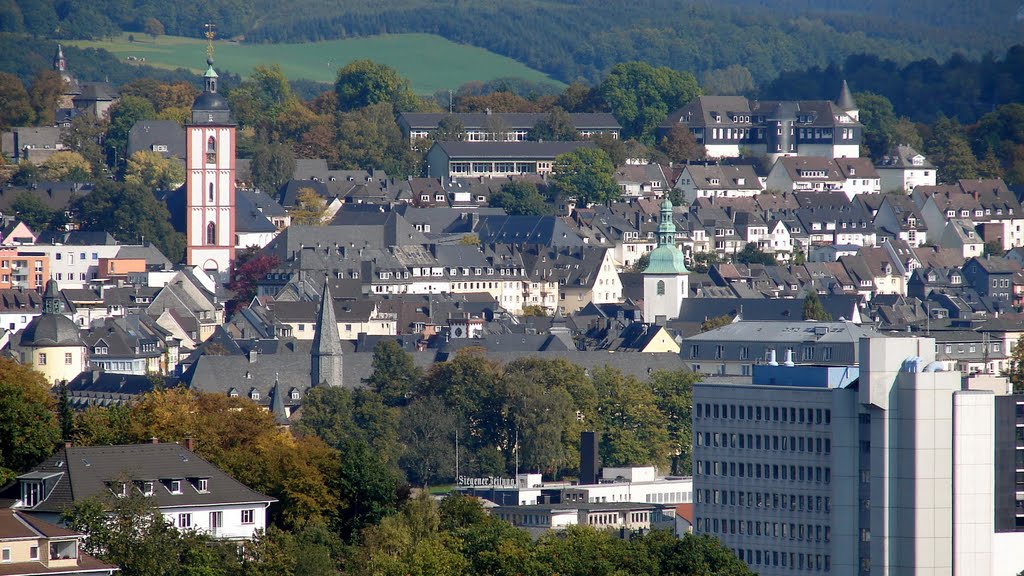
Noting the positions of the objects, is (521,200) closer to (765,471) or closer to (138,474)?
(765,471)

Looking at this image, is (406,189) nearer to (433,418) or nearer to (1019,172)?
(1019,172)

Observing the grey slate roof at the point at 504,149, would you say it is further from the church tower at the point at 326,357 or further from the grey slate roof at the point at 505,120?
the church tower at the point at 326,357

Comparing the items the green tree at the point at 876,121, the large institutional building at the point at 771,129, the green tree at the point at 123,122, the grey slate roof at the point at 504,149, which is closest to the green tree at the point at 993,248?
the large institutional building at the point at 771,129

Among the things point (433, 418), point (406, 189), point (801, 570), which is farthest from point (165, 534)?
point (406, 189)

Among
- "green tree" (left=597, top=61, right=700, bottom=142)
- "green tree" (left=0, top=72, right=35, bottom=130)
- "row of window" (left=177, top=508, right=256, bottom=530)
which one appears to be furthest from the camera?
"green tree" (left=597, top=61, right=700, bottom=142)

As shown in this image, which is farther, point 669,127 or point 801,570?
point 669,127

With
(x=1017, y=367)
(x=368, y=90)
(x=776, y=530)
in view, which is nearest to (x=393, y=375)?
(x=1017, y=367)

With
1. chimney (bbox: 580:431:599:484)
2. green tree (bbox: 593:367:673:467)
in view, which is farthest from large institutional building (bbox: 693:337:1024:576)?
green tree (bbox: 593:367:673:467)

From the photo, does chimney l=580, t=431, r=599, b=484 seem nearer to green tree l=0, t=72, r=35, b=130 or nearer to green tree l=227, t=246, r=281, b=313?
green tree l=227, t=246, r=281, b=313
